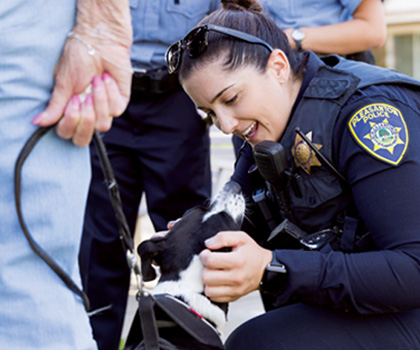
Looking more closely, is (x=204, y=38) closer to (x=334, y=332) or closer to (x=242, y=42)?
(x=242, y=42)

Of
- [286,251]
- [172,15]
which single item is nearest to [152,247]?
[286,251]

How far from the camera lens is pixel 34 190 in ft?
4.70

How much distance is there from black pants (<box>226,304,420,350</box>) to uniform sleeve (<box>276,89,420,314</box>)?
106mm

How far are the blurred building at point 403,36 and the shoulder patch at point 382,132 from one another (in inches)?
485

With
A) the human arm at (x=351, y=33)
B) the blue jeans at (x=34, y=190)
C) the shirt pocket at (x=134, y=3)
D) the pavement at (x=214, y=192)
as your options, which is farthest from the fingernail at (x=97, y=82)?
the pavement at (x=214, y=192)

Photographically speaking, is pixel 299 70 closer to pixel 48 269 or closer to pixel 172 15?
pixel 172 15

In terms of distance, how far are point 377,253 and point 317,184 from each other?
1.00ft

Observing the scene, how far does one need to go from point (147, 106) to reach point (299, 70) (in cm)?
98

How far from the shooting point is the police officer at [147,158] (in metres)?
2.91

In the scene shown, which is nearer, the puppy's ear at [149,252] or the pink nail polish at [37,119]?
the pink nail polish at [37,119]

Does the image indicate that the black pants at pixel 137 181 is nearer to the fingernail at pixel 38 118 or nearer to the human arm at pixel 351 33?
the human arm at pixel 351 33

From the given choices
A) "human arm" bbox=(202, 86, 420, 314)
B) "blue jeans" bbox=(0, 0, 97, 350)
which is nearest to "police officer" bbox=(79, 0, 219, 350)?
"human arm" bbox=(202, 86, 420, 314)

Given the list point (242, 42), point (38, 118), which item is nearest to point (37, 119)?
point (38, 118)

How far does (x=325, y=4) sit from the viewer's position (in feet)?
9.41
